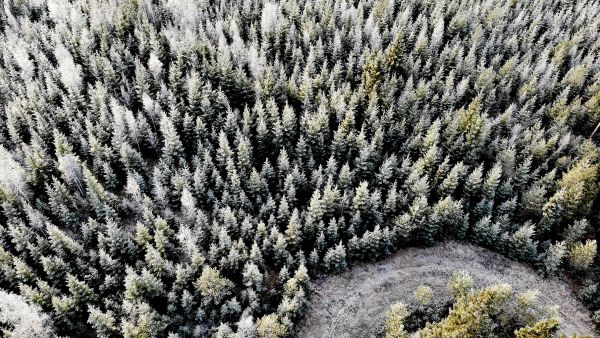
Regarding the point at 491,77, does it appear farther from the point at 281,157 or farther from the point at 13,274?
the point at 13,274

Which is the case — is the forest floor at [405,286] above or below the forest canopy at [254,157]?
below

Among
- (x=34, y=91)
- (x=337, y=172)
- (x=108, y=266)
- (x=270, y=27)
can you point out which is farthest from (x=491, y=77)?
(x=34, y=91)

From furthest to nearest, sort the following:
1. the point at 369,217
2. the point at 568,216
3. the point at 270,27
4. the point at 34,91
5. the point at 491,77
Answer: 1. the point at 270,27
2. the point at 491,77
3. the point at 34,91
4. the point at 568,216
5. the point at 369,217

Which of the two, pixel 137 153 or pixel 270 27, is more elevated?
pixel 270 27

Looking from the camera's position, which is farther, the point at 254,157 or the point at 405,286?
the point at 254,157

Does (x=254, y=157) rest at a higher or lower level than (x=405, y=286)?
higher

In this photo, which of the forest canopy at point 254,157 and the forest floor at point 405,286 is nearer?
the forest canopy at point 254,157
